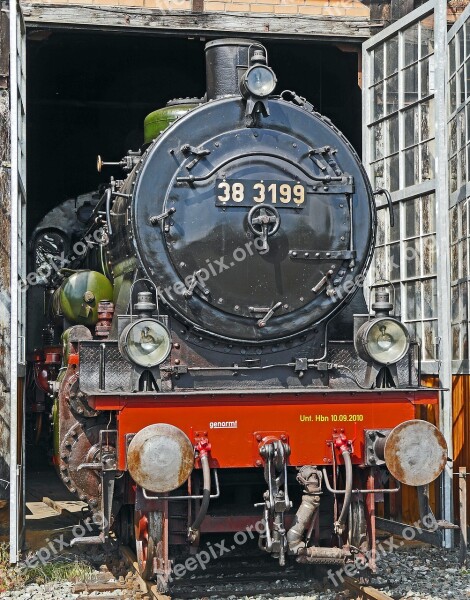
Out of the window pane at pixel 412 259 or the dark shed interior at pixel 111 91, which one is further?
the dark shed interior at pixel 111 91

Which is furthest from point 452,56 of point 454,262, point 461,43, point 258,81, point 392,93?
point 258,81

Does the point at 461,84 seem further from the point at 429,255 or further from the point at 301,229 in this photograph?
the point at 301,229

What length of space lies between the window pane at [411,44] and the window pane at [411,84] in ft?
0.25

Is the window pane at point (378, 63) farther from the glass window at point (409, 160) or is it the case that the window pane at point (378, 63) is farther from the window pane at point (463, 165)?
the window pane at point (463, 165)

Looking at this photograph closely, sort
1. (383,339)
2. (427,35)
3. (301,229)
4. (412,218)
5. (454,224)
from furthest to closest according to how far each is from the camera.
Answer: (454,224), (412,218), (427,35), (301,229), (383,339)

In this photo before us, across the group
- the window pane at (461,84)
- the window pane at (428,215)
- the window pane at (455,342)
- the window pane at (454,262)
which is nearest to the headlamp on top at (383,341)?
the window pane at (428,215)

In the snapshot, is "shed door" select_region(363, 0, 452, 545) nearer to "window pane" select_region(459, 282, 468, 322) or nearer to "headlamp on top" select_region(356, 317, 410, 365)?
"window pane" select_region(459, 282, 468, 322)

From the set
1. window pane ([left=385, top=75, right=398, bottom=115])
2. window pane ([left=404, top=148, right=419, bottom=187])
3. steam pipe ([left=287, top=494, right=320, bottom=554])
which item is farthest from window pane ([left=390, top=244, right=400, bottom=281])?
steam pipe ([left=287, top=494, right=320, bottom=554])

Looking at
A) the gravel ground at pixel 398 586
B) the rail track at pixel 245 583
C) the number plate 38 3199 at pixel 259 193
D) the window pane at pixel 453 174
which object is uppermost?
the window pane at pixel 453 174

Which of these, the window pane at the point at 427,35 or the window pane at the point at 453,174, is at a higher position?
the window pane at the point at 427,35

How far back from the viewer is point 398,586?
20.5 ft

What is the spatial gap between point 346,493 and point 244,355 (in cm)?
111

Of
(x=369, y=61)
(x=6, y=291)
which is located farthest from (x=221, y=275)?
(x=369, y=61)

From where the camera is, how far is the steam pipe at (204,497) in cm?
558
